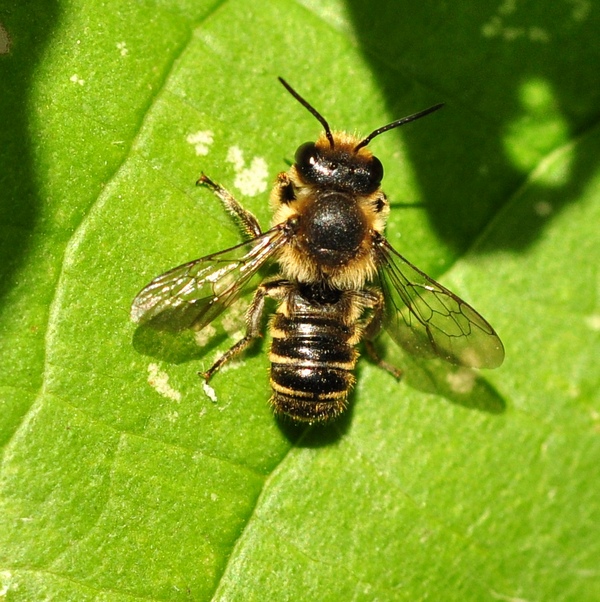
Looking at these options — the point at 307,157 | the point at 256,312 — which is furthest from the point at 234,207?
the point at 256,312

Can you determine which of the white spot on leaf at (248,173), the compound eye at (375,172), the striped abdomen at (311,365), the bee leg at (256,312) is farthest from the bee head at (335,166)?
the striped abdomen at (311,365)

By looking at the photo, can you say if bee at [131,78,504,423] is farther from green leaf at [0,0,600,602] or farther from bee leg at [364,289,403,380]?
green leaf at [0,0,600,602]

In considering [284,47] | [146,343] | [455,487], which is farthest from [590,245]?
[146,343]

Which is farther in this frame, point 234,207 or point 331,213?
point 234,207

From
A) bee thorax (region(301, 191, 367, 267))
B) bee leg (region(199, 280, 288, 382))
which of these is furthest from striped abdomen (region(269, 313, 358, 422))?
bee thorax (region(301, 191, 367, 267))

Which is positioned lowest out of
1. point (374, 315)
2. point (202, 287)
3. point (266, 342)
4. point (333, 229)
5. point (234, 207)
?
point (266, 342)

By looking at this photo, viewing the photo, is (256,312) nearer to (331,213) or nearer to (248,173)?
(331,213)

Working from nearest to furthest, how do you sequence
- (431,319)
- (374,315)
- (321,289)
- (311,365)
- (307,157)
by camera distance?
(311,365) → (307,157) → (321,289) → (431,319) → (374,315)

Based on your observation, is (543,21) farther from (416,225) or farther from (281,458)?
(281,458)
